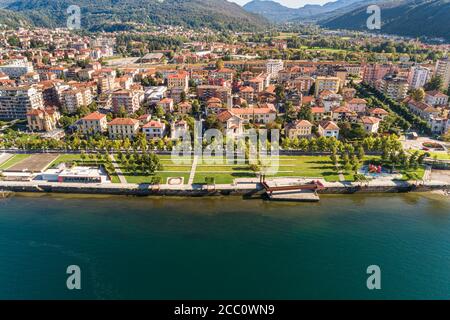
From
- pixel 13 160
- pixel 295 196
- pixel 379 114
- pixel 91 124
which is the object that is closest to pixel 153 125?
pixel 91 124

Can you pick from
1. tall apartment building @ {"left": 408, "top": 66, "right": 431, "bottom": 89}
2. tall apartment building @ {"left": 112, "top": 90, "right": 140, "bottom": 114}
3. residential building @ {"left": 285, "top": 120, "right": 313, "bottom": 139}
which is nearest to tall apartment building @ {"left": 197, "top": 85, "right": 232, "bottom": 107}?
tall apartment building @ {"left": 112, "top": 90, "right": 140, "bottom": 114}

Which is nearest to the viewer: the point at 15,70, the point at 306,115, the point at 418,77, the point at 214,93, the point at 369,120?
the point at 369,120

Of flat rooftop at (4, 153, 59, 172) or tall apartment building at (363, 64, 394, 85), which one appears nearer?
flat rooftop at (4, 153, 59, 172)

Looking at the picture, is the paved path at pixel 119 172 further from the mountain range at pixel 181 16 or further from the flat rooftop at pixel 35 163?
the mountain range at pixel 181 16

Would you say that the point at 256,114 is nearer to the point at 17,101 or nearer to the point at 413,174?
the point at 413,174

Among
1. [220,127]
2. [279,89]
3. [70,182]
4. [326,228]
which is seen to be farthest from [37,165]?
[279,89]

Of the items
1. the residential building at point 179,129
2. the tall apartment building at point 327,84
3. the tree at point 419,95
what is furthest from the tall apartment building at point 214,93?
the tree at point 419,95

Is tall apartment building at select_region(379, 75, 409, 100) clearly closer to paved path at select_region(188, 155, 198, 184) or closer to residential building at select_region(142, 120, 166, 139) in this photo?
paved path at select_region(188, 155, 198, 184)
